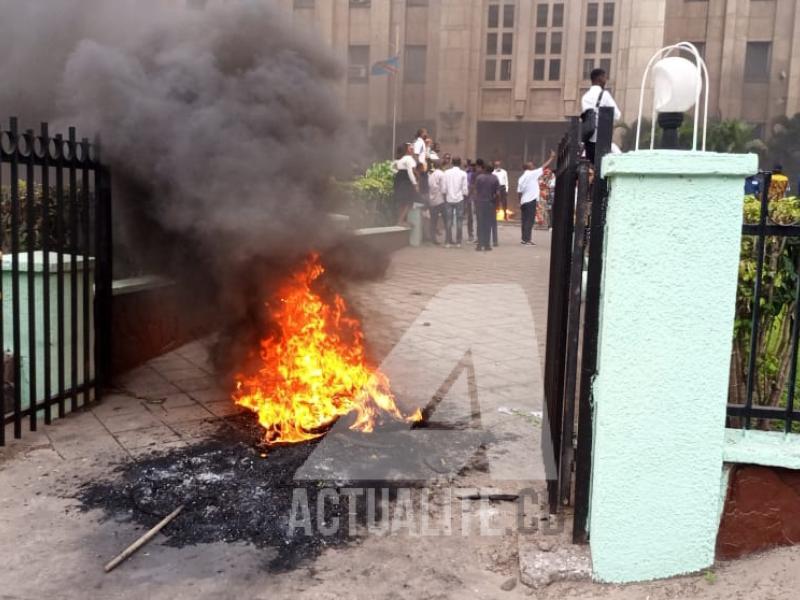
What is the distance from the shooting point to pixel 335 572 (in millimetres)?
3441

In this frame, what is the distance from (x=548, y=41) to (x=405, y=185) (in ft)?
75.3

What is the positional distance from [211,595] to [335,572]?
584mm

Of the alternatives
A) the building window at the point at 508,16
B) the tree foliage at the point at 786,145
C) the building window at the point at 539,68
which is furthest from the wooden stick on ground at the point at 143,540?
the building window at the point at 508,16

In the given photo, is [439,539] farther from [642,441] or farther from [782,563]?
[782,563]

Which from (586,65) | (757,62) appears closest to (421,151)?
(586,65)

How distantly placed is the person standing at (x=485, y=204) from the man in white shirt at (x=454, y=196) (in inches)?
16.4

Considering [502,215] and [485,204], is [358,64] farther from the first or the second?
[485,204]

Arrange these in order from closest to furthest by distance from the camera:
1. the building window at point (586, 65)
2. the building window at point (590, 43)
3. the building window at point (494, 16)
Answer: the building window at point (590, 43) < the building window at point (586, 65) < the building window at point (494, 16)

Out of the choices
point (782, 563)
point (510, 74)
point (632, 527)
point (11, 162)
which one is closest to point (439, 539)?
point (632, 527)

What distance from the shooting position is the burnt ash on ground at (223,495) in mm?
3742

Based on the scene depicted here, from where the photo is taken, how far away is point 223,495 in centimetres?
417

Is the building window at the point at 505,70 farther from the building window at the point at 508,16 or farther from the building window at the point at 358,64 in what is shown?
the building window at the point at 358,64

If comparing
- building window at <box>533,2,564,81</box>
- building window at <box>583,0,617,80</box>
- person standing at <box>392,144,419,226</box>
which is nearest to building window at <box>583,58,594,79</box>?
building window at <box>583,0,617,80</box>

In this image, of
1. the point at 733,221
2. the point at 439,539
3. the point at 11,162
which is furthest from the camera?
the point at 11,162
